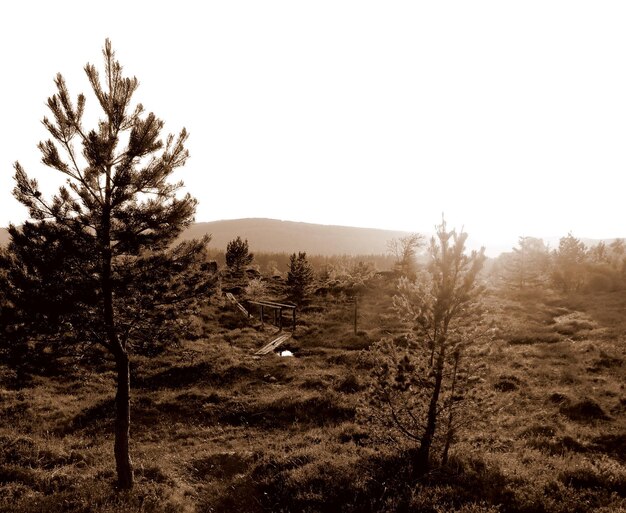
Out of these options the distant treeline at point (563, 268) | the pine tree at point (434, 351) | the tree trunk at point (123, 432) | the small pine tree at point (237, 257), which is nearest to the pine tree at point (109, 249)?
the tree trunk at point (123, 432)

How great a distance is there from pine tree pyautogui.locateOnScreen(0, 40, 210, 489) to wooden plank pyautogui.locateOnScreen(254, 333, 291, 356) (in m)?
13.5

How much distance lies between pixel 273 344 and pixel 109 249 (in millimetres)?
17567

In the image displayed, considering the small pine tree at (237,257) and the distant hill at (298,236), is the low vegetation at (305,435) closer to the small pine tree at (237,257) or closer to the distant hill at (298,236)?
the small pine tree at (237,257)

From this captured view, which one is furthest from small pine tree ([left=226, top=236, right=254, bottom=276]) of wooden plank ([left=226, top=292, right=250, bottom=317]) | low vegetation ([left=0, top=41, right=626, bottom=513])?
low vegetation ([left=0, top=41, right=626, bottom=513])

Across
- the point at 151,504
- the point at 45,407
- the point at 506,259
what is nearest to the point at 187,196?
the point at 151,504

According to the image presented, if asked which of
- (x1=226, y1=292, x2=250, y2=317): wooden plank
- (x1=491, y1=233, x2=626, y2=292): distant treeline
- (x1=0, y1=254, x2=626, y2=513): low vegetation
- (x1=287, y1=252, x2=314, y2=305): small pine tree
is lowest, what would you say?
(x1=0, y1=254, x2=626, y2=513): low vegetation

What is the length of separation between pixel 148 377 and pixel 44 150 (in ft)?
47.7

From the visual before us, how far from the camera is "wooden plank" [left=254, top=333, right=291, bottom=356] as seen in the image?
948 inches

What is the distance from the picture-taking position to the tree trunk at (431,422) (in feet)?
33.8

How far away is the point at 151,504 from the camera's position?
986cm

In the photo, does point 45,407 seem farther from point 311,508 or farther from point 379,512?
point 379,512

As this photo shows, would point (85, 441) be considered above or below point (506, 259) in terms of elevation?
below

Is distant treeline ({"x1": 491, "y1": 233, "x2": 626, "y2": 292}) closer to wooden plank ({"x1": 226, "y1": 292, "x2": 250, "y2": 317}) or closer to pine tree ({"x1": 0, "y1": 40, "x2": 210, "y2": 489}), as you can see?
wooden plank ({"x1": 226, "y1": 292, "x2": 250, "y2": 317})

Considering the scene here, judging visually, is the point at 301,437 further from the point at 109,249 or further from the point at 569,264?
the point at 569,264
